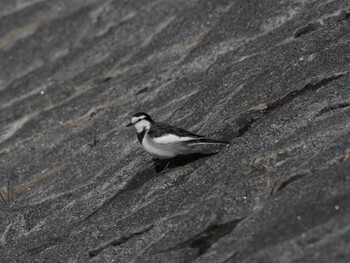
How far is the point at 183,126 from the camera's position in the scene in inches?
464

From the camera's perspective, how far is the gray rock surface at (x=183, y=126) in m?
7.84

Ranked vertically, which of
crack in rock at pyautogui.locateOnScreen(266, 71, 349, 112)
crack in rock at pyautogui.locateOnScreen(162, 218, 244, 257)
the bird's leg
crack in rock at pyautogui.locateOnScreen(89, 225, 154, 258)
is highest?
crack in rock at pyautogui.locateOnScreen(162, 218, 244, 257)

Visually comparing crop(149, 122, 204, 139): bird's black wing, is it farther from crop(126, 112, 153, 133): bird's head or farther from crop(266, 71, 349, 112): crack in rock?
crop(266, 71, 349, 112): crack in rock

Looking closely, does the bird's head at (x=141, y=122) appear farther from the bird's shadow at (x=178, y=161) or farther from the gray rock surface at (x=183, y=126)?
the bird's shadow at (x=178, y=161)

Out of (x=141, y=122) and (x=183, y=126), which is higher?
(x=141, y=122)

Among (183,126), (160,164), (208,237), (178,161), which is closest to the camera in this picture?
(208,237)

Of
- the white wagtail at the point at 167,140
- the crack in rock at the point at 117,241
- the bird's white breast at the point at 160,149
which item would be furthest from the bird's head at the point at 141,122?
the crack in rock at the point at 117,241

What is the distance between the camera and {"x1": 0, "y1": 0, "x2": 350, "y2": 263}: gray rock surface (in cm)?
784

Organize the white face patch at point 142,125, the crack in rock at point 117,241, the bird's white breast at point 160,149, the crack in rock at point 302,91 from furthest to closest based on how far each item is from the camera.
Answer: the white face patch at point 142,125, the bird's white breast at point 160,149, the crack in rock at point 302,91, the crack in rock at point 117,241

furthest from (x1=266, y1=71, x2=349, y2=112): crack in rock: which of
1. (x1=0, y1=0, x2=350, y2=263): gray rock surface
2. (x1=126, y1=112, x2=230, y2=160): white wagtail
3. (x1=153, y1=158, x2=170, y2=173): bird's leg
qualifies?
(x1=153, y1=158, x2=170, y2=173): bird's leg

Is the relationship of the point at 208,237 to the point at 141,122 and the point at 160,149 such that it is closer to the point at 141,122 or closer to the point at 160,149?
the point at 160,149

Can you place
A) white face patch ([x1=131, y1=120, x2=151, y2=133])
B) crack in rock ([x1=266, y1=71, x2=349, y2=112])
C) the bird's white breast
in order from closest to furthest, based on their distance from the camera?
1. crack in rock ([x1=266, y1=71, x2=349, y2=112])
2. the bird's white breast
3. white face patch ([x1=131, y1=120, x2=151, y2=133])

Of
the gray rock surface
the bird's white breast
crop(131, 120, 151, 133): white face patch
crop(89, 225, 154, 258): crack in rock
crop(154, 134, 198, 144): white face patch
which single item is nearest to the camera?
the gray rock surface

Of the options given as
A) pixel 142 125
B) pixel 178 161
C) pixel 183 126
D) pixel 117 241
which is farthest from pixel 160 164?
pixel 117 241
